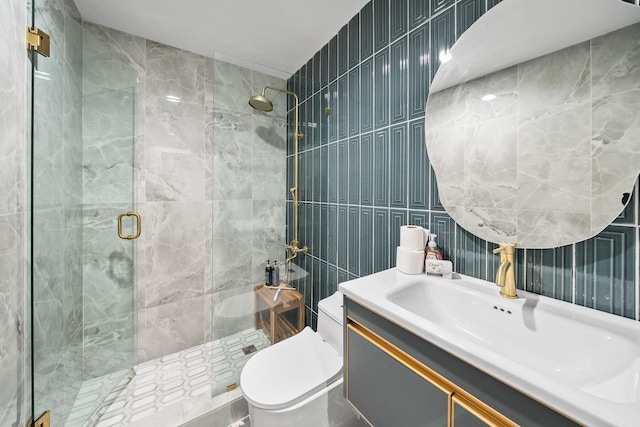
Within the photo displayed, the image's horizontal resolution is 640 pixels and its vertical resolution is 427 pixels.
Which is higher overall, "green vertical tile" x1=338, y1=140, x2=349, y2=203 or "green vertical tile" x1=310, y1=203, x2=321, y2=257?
"green vertical tile" x1=338, y1=140, x2=349, y2=203

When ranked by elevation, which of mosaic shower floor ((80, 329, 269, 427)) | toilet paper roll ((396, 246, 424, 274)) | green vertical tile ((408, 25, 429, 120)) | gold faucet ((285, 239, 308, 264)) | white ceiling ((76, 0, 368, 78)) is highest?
white ceiling ((76, 0, 368, 78))

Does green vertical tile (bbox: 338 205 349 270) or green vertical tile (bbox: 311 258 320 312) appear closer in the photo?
green vertical tile (bbox: 338 205 349 270)

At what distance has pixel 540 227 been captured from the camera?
780 mm

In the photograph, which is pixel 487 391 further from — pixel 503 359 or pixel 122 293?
pixel 122 293

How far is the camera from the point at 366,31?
138 centimetres

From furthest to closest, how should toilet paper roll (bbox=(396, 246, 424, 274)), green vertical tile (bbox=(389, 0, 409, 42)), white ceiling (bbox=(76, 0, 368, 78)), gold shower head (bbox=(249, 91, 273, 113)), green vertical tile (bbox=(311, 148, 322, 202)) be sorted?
green vertical tile (bbox=(311, 148, 322, 202))
gold shower head (bbox=(249, 91, 273, 113))
white ceiling (bbox=(76, 0, 368, 78))
green vertical tile (bbox=(389, 0, 409, 42))
toilet paper roll (bbox=(396, 246, 424, 274))

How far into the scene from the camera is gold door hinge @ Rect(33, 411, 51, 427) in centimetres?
99

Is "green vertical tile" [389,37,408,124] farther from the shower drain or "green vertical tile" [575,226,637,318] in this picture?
the shower drain

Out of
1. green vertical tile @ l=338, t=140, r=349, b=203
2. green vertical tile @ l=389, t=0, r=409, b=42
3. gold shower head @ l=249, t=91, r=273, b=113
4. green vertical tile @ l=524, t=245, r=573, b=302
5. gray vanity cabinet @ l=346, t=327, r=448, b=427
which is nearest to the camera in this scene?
gray vanity cabinet @ l=346, t=327, r=448, b=427

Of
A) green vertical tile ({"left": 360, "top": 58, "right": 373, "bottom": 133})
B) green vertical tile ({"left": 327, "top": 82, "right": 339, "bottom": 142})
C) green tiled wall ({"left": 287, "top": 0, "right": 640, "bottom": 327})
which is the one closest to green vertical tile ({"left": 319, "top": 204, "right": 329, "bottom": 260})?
green tiled wall ({"left": 287, "top": 0, "right": 640, "bottom": 327})

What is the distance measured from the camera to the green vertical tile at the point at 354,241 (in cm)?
144

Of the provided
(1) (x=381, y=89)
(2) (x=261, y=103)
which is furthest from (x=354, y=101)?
(2) (x=261, y=103)

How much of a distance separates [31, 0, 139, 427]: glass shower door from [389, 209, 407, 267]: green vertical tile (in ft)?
5.12

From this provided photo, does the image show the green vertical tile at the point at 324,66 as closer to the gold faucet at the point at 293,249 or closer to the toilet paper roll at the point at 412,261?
the gold faucet at the point at 293,249
